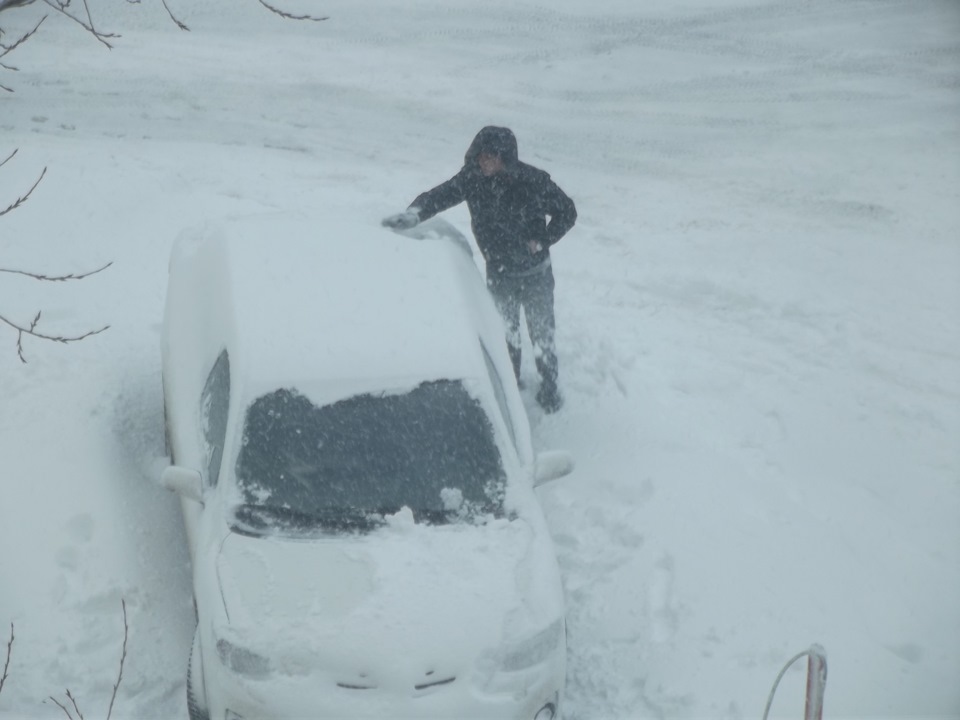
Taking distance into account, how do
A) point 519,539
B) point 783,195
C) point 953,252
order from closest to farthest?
point 519,539
point 953,252
point 783,195

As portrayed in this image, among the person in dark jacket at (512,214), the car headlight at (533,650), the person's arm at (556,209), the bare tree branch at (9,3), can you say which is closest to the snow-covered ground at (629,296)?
the person in dark jacket at (512,214)

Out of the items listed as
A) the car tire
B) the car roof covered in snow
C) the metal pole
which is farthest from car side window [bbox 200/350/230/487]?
the metal pole

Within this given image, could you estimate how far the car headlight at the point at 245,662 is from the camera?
3.39 m

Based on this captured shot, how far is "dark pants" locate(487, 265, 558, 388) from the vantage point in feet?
18.9

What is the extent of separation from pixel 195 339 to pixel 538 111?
6699mm

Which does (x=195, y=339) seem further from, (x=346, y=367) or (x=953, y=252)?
(x=953, y=252)

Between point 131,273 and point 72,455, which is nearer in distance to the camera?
point 72,455

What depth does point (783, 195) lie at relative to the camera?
29.1 ft

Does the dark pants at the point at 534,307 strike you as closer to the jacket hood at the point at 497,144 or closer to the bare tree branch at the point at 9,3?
the jacket hood at the point at 497,144

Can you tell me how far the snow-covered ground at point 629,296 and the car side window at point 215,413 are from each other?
2.76 feet

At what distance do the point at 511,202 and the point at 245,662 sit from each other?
3.17 metres

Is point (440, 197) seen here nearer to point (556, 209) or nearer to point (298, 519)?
point (556, 209)

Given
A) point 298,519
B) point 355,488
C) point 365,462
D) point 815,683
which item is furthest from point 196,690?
point 815,683

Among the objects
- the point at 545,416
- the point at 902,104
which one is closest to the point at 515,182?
the point at 545,416
